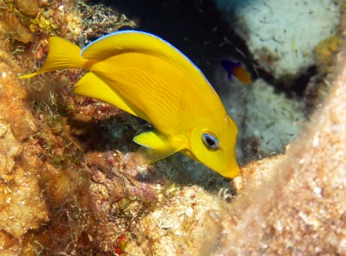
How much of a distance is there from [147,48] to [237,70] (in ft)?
6.01

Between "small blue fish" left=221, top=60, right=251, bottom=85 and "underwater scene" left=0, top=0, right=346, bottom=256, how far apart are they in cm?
1

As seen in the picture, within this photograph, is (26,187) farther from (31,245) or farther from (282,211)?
(282,211)

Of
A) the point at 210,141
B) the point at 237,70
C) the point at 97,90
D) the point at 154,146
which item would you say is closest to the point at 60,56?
the point at 97,90

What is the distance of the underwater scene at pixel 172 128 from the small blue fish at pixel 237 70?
0.5 inches

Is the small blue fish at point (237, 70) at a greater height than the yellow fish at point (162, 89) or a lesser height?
lesser

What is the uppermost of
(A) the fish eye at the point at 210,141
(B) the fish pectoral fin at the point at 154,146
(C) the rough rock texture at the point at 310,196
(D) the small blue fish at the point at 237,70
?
(C) the rough rock texture at the point at 310,196

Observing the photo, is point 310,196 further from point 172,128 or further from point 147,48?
point 147,48

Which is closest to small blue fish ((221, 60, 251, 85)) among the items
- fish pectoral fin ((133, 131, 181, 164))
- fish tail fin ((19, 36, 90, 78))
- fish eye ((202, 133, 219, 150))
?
fish pectoral fin ((133, 131, 181, 164))

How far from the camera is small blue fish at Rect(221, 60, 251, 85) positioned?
409 centimetres

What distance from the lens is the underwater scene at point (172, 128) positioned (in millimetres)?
1764

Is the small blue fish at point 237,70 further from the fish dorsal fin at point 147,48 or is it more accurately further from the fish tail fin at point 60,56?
the fish tail fin at point 60,56

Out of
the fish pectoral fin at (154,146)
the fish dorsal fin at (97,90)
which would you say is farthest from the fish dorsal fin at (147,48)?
the fish pectoral fin at (154,146)

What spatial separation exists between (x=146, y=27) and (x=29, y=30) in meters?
1.28

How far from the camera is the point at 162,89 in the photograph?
261cm
